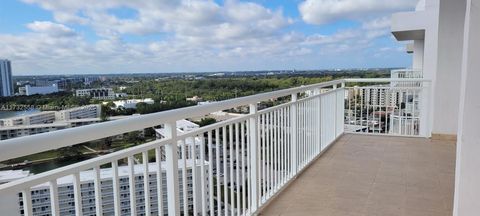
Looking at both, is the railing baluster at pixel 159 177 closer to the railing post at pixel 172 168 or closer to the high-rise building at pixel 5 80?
the railing post at pixel 172 168

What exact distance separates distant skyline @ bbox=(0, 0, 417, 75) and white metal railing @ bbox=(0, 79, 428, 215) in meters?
5.24

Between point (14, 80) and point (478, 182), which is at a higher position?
point (14, 80)

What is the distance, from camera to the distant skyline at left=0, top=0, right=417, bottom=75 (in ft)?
29.6

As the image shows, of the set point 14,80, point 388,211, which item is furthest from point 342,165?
point 14,80

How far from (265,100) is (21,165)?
6.89ft

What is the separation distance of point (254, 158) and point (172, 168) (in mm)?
1185

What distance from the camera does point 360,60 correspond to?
486 inches

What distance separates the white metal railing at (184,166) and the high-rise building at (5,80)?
2.91m

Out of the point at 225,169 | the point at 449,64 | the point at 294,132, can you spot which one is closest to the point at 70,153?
the point at 225,169

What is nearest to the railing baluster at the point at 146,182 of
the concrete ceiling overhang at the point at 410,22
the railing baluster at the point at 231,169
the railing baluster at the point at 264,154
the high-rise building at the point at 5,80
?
the railing baluster at the point at 231,169

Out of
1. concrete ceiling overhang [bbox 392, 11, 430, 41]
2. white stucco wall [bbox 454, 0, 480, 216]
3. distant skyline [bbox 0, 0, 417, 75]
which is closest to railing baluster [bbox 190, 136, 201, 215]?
white stucco wall [bbox 454, 0, 480, 216]

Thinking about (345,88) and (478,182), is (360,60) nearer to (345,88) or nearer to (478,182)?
(345,88)

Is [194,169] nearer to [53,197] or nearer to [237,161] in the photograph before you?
[237,161]

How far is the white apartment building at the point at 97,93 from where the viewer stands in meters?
4.25
